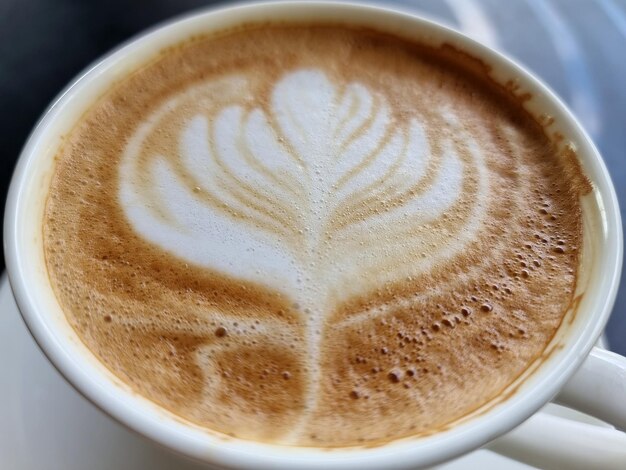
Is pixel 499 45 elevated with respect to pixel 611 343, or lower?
elevated

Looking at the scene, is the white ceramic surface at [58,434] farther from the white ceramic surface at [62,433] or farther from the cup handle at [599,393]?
the cup handle at [599,393]

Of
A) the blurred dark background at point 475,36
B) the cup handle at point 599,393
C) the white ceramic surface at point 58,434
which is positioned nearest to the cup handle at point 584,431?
the cup handle at point 599,393

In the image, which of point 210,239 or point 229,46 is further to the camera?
point 229,46

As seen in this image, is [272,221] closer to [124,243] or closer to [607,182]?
[124,243]

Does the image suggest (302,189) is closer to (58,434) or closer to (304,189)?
(304,189)

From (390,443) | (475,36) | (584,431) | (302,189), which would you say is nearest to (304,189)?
(302,189)

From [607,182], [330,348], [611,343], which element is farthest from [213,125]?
[611,343]

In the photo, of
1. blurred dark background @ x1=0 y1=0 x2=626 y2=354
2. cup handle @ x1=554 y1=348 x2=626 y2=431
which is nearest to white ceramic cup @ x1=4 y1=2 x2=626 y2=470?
cup handle @ x1=554 y1=348 x2=626 y2=431
